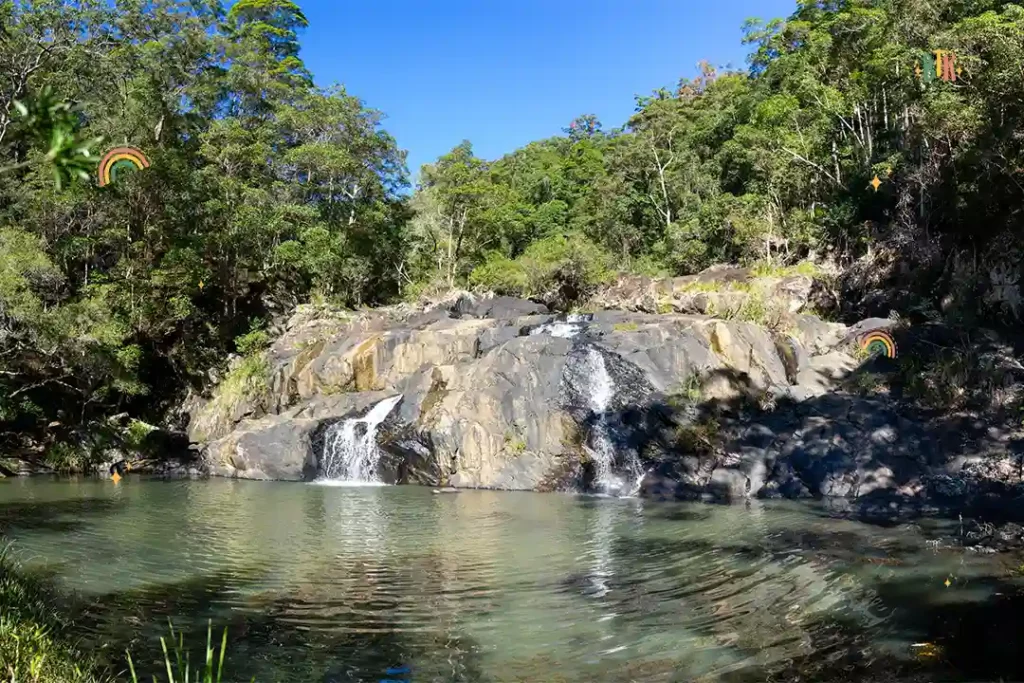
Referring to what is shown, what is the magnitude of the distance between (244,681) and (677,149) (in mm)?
35573

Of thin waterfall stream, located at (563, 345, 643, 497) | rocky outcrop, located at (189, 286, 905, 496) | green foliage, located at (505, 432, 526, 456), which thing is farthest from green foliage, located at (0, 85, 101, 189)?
green foliage, located at (505, 432, 526, 456)

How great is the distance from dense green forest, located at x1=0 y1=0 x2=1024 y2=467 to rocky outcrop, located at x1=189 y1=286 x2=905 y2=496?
434 cm

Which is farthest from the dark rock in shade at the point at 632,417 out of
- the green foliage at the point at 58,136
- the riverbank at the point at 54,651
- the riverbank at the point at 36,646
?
the green foliage at the point at 58,136

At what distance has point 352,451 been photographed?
17.6 metres

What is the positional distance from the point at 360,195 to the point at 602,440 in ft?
63.7

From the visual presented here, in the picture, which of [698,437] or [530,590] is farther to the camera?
[698,437]

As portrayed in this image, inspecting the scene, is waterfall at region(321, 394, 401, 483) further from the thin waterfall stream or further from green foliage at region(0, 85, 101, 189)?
green foliage at region(0, 85, 101, 189)

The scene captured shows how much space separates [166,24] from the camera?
93.6 feet

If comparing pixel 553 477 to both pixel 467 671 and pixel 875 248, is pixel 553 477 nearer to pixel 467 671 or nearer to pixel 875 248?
pixel 467 671

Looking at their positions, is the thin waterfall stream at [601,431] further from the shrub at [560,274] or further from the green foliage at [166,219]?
the shrub at [560,274]

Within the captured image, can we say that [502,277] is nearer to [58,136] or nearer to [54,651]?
[54,651]

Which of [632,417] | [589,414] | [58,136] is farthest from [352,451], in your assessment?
[58,136]

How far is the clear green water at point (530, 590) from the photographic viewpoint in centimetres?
519

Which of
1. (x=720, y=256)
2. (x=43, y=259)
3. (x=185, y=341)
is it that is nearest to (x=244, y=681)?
(x=43, y=259)
